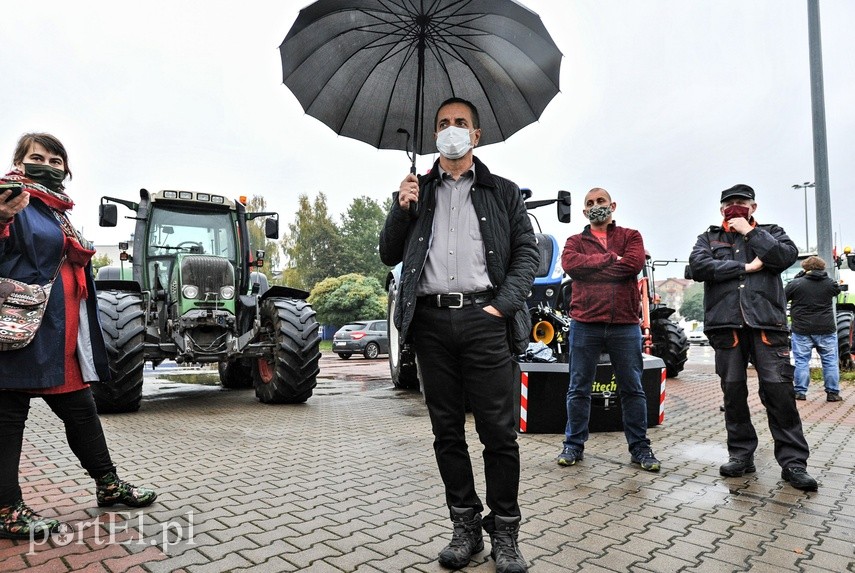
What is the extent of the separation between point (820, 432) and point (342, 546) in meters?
5.08

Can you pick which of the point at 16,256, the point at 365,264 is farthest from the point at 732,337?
the point at 365,264

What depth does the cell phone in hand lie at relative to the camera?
2674mm

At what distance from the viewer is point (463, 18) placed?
10.8 feet

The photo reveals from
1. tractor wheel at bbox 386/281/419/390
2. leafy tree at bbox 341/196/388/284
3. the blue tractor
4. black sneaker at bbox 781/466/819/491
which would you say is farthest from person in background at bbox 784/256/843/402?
leafy tree at bbox 341/196/388/284

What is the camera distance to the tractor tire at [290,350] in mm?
7465

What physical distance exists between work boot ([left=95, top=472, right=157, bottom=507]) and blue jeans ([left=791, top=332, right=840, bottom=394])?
8.03 meters

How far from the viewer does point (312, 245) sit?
5400 cm

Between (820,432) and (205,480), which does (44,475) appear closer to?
(205,480)

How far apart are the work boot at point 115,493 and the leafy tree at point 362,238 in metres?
48.1

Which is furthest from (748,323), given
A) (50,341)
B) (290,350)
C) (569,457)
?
(290,350)

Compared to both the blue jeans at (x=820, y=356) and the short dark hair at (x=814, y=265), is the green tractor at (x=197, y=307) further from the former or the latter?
the short dark hair at (x=814, y=265)

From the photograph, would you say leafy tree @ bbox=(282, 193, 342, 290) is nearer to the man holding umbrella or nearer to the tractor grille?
the tractor grille

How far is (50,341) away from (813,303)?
8.65 metres
